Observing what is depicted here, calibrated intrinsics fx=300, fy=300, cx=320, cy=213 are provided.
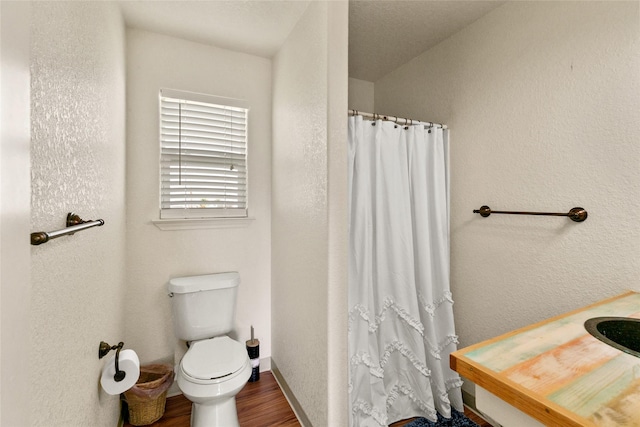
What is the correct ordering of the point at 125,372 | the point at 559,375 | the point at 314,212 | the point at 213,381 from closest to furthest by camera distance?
the point at 559,375
the point at 125,372
the point at 213,381
the point at 314,212

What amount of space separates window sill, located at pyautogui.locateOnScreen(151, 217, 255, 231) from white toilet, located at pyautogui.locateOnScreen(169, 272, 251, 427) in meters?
0.35

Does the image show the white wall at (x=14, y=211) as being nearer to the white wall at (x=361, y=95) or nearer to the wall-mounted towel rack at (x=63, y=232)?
the wall-mounted towel rack at (x=63, y=232)

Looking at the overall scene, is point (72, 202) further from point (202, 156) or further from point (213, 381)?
point (202, 156)

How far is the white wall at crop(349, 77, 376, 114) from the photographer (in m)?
2.71

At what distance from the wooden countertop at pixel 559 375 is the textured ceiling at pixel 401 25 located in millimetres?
1779

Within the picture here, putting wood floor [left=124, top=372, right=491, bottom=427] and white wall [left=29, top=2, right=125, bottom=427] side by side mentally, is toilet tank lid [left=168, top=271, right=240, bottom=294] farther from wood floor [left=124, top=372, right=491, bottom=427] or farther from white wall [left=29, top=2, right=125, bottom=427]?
wood floor [left=124, top=372, right=491, bottom=427]

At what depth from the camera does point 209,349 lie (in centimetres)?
176

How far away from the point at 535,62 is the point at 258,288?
2237mm

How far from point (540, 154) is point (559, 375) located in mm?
1259

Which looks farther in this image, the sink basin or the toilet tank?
the toilet tank

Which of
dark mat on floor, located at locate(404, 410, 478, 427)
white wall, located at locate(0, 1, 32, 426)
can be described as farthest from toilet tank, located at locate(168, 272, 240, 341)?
white wall, located at locate(0, 1, 32, 426)

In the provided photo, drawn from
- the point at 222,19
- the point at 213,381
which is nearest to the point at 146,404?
the point at 213,381

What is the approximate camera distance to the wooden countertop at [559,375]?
59 cm

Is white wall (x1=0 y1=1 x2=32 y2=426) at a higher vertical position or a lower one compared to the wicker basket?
higher
